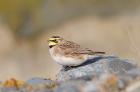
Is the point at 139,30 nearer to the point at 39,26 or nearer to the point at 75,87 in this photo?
the point at 39,26

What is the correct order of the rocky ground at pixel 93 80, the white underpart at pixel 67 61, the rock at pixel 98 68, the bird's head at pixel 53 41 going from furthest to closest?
the bird's head at pixel 53 41, the white underpart at pixel 67 61, the rock at pixel 98 68, the rocky ground at pixel 93 80

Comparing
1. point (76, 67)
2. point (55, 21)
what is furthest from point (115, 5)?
point (76, 67)

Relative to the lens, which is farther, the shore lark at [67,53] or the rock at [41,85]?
the shore lark at [67,53]

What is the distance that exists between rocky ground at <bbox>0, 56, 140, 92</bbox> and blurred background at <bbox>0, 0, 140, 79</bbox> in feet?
30.7

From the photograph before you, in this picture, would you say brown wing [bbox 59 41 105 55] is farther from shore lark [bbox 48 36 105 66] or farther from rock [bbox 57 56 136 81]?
rock [bbox 57 56 136 81]

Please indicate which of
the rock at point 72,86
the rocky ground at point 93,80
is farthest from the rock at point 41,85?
the rock at point 72,86

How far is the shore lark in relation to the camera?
13.3 metres

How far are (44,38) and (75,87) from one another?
16.0 meters

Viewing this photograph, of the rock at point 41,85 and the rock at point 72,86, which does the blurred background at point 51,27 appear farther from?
the rock at point 72,86

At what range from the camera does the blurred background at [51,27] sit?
79.8 feet

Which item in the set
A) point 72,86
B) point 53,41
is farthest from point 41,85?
point 53,41

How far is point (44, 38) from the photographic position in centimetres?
2694

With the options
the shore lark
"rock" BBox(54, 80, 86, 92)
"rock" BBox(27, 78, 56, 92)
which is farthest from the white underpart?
"rock" BBox(54, 80, 86, 92)

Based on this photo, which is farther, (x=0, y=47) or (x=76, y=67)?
(x=0, y=47)
